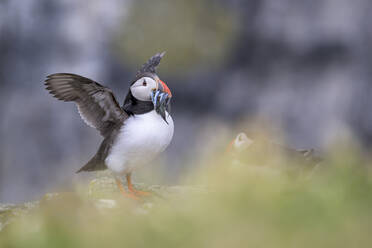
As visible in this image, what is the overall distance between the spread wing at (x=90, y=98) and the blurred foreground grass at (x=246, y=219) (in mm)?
1190

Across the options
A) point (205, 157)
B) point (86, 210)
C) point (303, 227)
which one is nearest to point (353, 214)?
point (303, 227)

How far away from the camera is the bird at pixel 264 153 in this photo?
3.33 meters

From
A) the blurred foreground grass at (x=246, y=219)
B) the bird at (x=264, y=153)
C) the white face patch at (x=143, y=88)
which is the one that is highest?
the white face patch at (x=143, y=88)

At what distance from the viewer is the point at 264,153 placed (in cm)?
369

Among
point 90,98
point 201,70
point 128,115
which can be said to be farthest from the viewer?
point 201,70

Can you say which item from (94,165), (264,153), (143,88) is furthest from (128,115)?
(264,153)

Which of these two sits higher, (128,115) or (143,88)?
(143,88)

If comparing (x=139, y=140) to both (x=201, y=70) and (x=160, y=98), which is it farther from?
(x=201, y=70)

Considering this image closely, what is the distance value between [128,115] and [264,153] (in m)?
1.01

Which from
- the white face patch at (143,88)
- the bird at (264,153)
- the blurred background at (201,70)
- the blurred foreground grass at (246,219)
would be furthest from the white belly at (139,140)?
the blurred background at (201,70)

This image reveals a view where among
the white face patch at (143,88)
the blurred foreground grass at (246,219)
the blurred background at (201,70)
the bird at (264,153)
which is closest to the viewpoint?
the blurred foreground grass at (246,219)

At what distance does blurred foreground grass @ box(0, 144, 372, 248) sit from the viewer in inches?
79.2

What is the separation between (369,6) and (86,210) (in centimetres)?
1117

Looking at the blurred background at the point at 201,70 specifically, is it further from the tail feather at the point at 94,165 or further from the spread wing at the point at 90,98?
the spread wing at the point at 90,98
